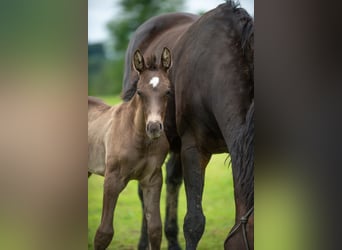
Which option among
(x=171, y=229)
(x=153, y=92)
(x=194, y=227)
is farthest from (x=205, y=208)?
(x=153, y=92)

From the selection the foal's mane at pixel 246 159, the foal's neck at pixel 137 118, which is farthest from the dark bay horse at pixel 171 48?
the foal's mane at pixel 246 159

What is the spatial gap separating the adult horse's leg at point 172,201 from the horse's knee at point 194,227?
0.08 m

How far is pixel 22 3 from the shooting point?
4418 mm

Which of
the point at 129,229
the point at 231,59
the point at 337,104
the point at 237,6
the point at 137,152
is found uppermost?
the point at 237,6

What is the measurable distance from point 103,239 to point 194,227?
0.58 meters

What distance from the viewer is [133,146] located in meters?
4.38

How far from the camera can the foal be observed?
427cm

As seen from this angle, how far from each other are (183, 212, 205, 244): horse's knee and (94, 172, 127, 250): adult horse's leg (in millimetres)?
473

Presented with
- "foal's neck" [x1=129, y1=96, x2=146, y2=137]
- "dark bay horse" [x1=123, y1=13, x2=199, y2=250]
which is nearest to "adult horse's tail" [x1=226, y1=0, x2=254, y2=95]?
"dark bay horse" [x1=123, y1=13, x2=199, y2=250]

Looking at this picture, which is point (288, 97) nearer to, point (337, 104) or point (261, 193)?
point (337, 104)

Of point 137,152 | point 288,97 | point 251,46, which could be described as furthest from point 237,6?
point 137,152

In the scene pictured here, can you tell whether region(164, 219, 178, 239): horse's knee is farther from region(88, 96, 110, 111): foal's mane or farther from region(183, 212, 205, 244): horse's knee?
region(88, 96, 110, 111): foal's mane

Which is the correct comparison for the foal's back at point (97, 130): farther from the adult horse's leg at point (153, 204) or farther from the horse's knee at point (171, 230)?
the horse's knee at point (171, 230)

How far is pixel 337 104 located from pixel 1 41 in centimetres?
215
